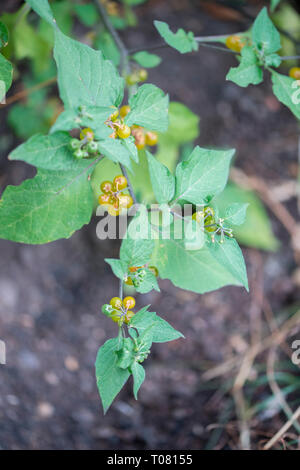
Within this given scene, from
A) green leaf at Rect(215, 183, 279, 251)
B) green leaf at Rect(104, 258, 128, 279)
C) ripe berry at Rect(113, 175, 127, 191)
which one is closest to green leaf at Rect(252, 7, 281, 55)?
ripe berry at Rect(113, 175, 127, 191)

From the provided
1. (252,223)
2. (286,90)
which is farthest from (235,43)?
(252,223)

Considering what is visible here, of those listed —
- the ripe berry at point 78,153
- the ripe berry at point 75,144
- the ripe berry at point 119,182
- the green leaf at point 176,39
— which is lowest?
the ripe berry at point 119,182

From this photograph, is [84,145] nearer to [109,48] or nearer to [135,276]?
[135,276]

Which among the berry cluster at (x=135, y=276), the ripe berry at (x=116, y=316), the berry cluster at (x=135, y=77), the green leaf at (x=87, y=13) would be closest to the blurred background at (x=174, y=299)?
the green leaf at (x=87, y=13)

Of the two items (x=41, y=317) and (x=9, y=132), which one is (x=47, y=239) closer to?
(x=41, y=317)

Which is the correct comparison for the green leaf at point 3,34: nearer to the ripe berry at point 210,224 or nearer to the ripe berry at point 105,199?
the ripe berry at point 105,199

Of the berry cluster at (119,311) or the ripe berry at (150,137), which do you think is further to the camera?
the ripe berry at (150,137)
